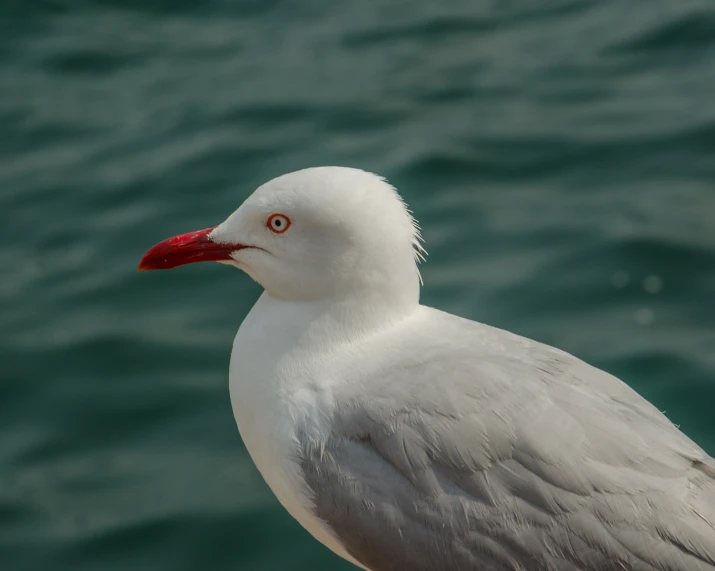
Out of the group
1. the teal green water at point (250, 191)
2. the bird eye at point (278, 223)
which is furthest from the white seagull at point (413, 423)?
the teal green water at point (250, 191)

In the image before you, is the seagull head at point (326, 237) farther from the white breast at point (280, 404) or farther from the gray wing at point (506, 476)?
the gray wing at point (506, 476)

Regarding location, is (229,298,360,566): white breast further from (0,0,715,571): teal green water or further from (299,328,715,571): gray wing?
(0,0,715,571): teal green water

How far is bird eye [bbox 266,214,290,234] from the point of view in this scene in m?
3.28

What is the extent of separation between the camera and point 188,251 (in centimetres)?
347

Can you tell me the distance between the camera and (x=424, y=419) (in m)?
3.06

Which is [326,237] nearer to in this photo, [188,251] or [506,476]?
[188,251]

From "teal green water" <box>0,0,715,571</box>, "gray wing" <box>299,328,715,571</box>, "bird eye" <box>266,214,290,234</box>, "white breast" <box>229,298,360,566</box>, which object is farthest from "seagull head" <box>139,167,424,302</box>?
"teal green water" <box>0,0,715,571</box>

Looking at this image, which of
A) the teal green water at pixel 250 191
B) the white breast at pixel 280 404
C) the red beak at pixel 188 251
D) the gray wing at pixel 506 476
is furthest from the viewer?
the teal green water at pixel 250 191

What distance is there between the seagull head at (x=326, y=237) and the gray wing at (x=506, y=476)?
0.30m

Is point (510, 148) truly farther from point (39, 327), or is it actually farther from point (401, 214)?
point (401, 214)

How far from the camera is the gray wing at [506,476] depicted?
294 cm

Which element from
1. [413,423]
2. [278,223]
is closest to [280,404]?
[413,423]

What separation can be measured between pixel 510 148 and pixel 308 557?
290cm

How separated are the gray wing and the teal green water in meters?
1.29
